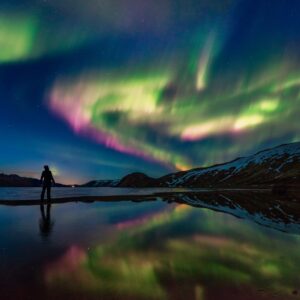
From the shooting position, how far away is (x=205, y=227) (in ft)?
50.3

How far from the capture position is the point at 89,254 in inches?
360

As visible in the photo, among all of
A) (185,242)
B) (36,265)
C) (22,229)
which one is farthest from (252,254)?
(22,229)

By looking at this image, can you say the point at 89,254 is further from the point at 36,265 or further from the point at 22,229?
the point at 22,229

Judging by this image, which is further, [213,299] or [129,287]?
[129,287]

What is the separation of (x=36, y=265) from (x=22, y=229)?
7115 mm

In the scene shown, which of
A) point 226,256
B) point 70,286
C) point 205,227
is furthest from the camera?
point 205,227

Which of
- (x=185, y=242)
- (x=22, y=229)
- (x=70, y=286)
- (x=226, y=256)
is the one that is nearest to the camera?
→ (x=70, y=286)

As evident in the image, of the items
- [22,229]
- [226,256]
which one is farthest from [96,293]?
[22,229]

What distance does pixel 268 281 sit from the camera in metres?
6.58

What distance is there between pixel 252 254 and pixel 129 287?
4.62m

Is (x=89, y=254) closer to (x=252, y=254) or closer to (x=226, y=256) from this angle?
(x=226, y=256)

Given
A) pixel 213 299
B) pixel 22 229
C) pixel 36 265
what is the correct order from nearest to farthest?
pixel 213 299 → pixel 36 265 → pixel 22 229

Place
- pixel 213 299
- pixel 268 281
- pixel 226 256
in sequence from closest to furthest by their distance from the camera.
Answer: pixel 213 299 → pixel 268 281 → pixel 226 256

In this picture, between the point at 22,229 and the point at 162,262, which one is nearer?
the point at 162,262
